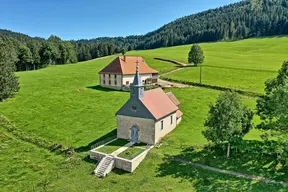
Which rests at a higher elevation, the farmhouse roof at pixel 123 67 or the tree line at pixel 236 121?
the farmhouse roof at pixel 123 67

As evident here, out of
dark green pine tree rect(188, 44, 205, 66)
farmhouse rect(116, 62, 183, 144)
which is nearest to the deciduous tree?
farmhouse rect(116, 62, 183, 144)

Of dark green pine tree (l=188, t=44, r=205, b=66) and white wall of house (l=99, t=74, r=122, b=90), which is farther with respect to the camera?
dark green pine tree (l=188, t=44, r=205, b=66)

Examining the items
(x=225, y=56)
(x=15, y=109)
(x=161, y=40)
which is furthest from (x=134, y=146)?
(x=161, y=40)

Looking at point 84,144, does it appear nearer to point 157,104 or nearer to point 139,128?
point 139,128

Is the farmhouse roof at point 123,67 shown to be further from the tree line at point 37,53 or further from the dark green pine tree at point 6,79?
the tree line at point 37,53

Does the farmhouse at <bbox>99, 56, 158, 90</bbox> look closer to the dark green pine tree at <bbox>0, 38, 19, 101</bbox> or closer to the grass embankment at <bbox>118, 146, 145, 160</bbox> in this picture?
the dark green pine tree at <bbox>0, 38, 19, 101</bbox>

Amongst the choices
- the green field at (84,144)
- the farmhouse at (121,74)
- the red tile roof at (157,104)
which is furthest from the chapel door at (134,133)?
the farmhouse at (121,74)

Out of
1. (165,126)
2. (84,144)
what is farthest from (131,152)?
(84,144)
